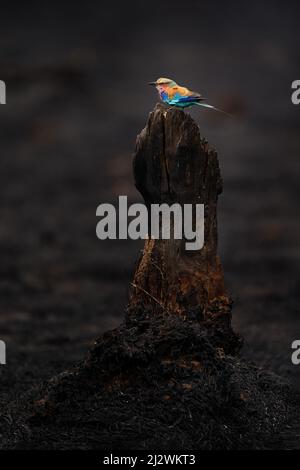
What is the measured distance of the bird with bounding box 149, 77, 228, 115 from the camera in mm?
9977

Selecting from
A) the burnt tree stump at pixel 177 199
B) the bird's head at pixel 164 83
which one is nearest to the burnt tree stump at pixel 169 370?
the burnt tree stump at pixel 177 199

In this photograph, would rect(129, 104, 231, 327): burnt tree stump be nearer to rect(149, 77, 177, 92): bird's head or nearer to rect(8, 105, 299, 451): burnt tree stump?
rect(8, 105, 299, 451): burnt tree stump

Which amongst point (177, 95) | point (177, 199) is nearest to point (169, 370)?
point (177, 199)

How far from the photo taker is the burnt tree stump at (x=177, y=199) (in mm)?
10242

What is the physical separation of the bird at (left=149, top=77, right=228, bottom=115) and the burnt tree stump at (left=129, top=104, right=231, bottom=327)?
15 centimetres

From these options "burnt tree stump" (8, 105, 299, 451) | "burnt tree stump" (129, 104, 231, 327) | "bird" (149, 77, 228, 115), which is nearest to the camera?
"burnt tree stump" (8, 105, 299, 451)

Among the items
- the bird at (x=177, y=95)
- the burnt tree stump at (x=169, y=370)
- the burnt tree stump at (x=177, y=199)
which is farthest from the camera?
the burnt tree stump at (x=177, y=199)

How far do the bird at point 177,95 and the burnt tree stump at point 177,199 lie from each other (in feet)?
0.50

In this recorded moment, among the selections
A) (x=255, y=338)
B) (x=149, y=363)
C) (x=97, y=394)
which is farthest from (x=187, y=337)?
(x=255, y=338)

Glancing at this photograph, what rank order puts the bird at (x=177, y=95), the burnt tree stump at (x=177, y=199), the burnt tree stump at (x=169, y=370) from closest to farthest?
1. the burnt tree stump at (x=169, y=370)
2. the bird at (x=177, y=95)
3. the burnt tree stump at (x=177, y=199)

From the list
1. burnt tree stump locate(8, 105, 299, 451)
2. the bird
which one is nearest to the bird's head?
the bird

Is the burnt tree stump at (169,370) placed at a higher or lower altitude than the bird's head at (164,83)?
lower

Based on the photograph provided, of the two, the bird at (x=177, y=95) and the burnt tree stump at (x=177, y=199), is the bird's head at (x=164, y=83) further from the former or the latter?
the burnt tree stump at (x=177, y=199)

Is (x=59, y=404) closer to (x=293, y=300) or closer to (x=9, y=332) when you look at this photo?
(x=9, y=332)
